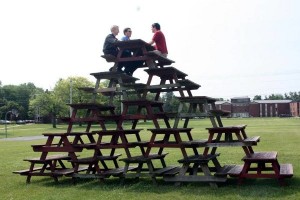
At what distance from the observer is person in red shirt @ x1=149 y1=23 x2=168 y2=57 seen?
12688 mm

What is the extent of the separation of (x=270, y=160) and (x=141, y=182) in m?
3.90

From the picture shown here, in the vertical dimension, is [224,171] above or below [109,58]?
below

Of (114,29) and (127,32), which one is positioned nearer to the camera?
(114,29)

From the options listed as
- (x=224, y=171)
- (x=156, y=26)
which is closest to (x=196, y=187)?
(x=224, y=171)

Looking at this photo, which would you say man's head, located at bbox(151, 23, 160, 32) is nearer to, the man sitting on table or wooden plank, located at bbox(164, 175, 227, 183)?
the man sitting on table

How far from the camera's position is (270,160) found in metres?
10.1

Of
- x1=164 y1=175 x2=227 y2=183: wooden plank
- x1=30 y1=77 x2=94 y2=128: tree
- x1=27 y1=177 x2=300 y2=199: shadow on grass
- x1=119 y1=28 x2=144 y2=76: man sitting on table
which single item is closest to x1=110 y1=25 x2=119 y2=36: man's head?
x1=119 y1=28 x2=144 y2=76: man sitting on table

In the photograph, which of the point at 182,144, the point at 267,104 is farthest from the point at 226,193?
the point at 267,104

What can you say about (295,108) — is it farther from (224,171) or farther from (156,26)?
(224,171)

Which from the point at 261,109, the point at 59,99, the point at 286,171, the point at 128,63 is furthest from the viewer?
the point at 261,109

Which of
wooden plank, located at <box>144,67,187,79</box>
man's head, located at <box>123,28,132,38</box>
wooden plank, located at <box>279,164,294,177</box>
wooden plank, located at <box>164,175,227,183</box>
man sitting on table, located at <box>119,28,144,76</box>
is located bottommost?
wooden plank, located at <box>164,175,227,183</box>

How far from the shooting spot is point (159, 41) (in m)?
12.8

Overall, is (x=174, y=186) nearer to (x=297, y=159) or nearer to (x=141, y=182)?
(x=141, y=182)

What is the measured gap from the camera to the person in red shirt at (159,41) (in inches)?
500
